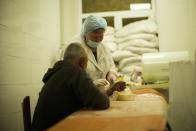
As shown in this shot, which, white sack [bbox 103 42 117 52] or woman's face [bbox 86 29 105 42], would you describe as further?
white sack [bbox 103 42 117 52]

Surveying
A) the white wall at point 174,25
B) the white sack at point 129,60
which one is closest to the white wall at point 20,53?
the white sack at point 129,60

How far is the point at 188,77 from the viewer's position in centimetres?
184

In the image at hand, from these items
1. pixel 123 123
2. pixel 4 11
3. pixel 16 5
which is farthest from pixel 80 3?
Result: pixel 123 123

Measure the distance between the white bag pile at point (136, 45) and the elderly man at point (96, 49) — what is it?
497 millimetres

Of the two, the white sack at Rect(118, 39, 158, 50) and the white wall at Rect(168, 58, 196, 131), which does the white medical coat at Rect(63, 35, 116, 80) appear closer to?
the white sack at Rect(118, 39, 158, 50)

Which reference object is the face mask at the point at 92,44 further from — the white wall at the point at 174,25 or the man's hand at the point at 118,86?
the white wall at the point at 174,25

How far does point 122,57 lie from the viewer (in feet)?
9.47

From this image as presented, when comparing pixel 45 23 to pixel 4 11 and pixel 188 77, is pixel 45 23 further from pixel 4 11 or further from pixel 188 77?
pixel 188 77

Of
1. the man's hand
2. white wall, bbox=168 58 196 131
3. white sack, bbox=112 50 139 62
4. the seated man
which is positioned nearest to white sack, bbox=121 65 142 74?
white sack, bbox=112 50 139 62

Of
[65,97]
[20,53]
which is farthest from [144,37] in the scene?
[65,97]

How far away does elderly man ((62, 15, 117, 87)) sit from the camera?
6.64ft

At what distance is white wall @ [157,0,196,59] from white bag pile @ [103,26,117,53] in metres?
0.68

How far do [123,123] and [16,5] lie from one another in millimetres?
1432

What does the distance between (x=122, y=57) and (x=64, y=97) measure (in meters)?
1.89
